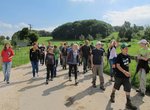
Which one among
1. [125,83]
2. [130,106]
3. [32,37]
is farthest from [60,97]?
[32,37]

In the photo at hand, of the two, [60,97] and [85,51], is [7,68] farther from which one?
[85,51]

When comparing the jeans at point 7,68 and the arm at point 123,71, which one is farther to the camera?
the jeans at point 7,68

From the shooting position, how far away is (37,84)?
14695 millimetres

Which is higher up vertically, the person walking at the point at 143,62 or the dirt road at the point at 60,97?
the person walking at the point at 143,62

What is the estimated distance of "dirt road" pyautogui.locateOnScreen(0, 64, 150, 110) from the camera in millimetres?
9898

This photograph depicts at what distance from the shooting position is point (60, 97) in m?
11.4

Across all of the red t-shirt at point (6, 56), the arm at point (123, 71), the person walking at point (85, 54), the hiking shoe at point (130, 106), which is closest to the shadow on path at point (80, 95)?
the hiking shoe at point (130, 106)

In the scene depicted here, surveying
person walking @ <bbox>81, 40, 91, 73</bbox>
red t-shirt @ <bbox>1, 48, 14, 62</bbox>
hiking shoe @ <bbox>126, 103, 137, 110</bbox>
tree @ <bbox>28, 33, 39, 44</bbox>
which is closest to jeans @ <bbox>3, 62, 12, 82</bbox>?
red t-shirt @ <bbox>1, 48, 14, 62</bbox>

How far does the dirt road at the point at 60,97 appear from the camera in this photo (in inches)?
390

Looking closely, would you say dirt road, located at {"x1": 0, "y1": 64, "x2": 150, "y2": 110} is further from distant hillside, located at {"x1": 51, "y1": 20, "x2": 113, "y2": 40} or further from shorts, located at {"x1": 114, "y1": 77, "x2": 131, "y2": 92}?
distant hillside, located at {"x1": 51, "y1": 20, "x2": 113, "y2": 40}

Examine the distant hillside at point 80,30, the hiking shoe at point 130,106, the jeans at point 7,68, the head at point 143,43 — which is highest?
the distant hillside at point 80,30

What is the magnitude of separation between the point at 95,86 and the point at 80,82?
1594 millimetres

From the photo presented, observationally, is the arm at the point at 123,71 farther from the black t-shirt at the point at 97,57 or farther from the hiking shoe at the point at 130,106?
the black t-shirt at the point at 97,57

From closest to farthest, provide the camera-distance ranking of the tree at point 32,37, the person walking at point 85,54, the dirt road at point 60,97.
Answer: the dirt road at point 60,97, the person walking at point 85,54, the tree at point 32,37
